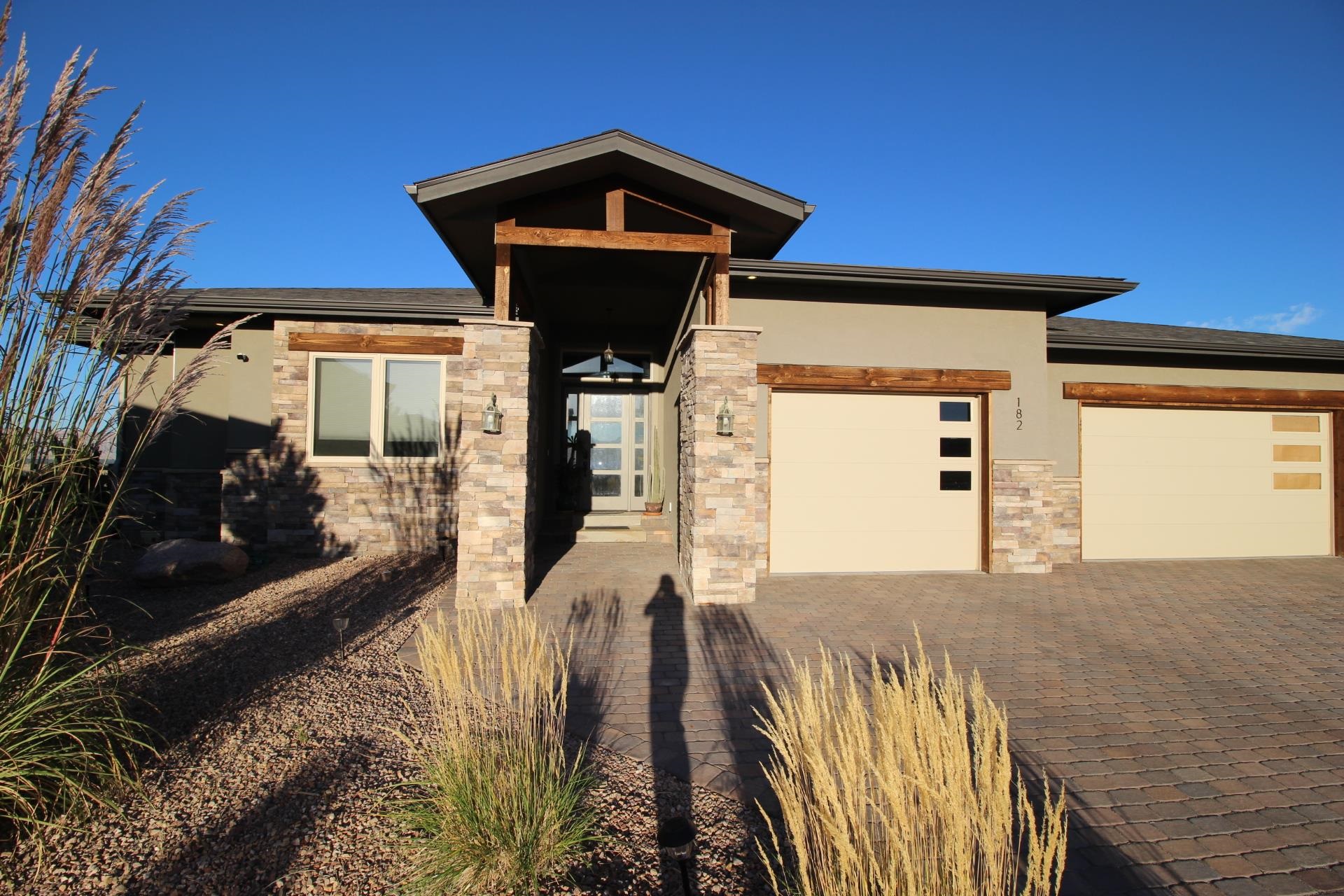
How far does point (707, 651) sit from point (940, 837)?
322 centimetres

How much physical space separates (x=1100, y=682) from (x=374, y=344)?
9401 mm

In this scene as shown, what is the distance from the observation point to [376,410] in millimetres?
9086

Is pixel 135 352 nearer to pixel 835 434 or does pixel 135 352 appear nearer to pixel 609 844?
pixel 609 844

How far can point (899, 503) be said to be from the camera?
26.9ft

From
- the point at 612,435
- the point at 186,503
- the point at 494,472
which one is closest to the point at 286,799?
the point at 494,472

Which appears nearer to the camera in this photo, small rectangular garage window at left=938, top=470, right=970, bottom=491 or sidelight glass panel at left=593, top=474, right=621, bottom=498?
small rectangular garage window at left=938, top=470, right=970, bottom=491

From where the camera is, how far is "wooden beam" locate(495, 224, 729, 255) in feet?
20.5

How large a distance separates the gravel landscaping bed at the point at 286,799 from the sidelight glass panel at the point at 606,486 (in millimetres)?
6457

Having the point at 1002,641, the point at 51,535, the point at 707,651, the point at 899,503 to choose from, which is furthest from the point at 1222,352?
the point at 51,535

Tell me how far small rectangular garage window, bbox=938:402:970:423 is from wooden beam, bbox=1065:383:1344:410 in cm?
176

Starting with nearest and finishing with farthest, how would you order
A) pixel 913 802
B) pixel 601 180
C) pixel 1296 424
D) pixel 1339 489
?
pixel 913 802, pixel 601 180, pixel 1339 489, pixel 1296 424

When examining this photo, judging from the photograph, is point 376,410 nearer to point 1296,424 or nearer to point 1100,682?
point 1100,682

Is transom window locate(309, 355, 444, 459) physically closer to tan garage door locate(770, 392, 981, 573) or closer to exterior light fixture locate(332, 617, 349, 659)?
exterior light fixture locate(332, 617, 349, 659)

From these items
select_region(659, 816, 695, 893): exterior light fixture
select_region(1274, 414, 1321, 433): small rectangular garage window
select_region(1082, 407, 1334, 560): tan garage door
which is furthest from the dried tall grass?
select_region(1274, 414, 1321, 433): small rectangular garage window
